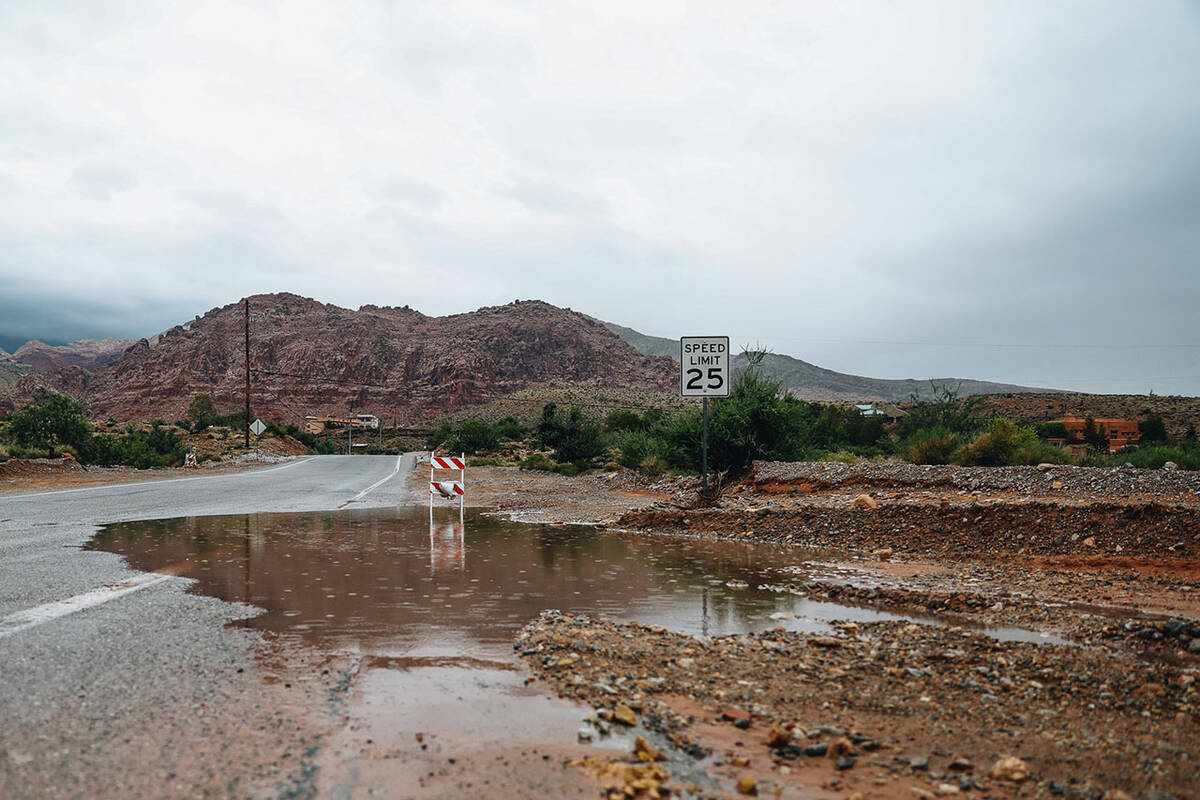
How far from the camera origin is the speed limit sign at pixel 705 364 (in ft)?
50.6

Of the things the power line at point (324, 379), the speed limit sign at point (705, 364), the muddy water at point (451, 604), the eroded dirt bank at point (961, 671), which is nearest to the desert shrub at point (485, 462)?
the muddy water at point (451, 604)

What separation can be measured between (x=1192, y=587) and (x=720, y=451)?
15.6 meters

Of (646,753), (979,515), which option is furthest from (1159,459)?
(646,753)

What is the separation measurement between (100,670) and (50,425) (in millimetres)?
39442

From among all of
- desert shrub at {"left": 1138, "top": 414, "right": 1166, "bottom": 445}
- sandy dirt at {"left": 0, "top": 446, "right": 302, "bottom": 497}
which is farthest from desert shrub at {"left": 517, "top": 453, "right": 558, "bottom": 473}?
desert shrub at {"left": 1138, "top": 414, "right": 1166, "bottom": 445}

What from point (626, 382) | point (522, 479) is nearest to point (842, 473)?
point (522, 479)

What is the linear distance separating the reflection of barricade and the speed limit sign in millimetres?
5406

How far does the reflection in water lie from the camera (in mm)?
6316

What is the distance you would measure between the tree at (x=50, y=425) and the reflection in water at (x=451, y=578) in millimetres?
28108

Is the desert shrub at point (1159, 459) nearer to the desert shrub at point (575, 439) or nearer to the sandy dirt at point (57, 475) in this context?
the desert shrub at point (575, 439)

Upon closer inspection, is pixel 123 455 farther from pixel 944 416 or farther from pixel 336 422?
pixel 336 422

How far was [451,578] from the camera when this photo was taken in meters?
8.76

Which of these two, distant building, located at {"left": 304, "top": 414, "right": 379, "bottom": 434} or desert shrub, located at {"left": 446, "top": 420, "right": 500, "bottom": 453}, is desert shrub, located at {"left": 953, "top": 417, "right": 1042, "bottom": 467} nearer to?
desert shrub, located at {"left": 446, "top": 420, "right": 500, "bottom": 453}

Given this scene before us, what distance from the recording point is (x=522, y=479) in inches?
1296
